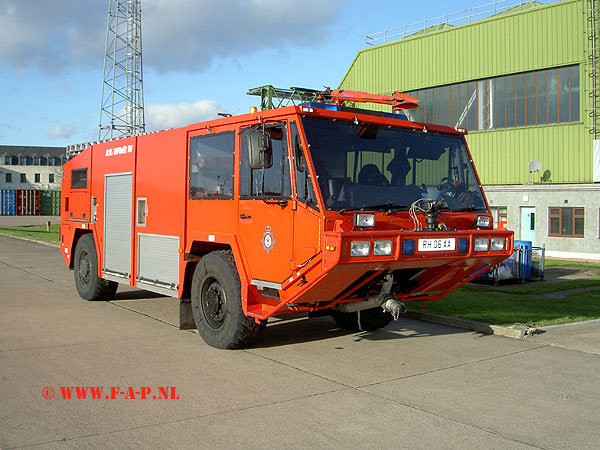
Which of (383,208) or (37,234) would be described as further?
(37,234)

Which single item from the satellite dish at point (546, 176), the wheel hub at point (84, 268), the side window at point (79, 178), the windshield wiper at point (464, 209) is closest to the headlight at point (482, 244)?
the windshield wiper at point (464, 209)

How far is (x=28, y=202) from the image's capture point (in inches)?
2751

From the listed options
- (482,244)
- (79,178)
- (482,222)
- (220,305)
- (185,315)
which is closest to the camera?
(482,244)

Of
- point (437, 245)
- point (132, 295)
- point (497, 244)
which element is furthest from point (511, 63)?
point (437, 245)

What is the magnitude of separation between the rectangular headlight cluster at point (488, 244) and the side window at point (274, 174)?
89.2 inches

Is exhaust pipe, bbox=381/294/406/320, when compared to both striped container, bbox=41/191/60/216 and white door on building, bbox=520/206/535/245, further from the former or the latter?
striped container, bbox=41/191/60/216

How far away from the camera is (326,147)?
21.7 ft

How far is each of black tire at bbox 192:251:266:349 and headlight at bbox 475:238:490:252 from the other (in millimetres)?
2603

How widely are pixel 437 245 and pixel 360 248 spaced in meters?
1.09

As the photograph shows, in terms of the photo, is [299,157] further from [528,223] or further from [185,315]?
[528,223]

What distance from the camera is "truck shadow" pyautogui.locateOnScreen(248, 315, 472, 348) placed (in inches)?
324

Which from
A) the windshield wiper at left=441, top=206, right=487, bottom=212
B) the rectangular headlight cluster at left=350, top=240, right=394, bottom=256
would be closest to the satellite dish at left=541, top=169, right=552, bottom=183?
the windshield wiper at left=441, top=206, right=487, bottom=212

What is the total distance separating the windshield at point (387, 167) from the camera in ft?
21.5

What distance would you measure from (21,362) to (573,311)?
333 inches
